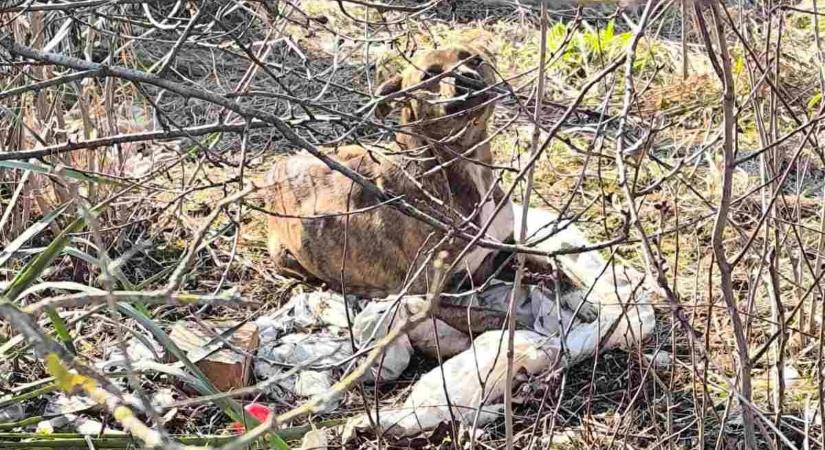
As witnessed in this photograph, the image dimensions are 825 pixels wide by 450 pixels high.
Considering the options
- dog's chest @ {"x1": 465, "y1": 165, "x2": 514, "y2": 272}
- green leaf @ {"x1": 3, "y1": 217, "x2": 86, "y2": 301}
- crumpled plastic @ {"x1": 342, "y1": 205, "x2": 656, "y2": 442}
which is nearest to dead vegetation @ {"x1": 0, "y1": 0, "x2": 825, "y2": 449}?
green leaf @ {"x1": 3, "y1": 217, "x2": 86, "y2": 301}

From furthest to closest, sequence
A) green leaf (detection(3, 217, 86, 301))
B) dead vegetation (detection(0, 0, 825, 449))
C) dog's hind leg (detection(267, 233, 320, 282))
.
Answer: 1. dog's hind leg (detection(267, 233, 320, 282))
2. green leaf (detection(3, 217, 86, 301))
3. dead vegetation (detection(0, 0, 825, 449))


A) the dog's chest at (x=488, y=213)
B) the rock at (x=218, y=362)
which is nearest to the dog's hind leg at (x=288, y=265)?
the dog's chest at (x=488, y=213)

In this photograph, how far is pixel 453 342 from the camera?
4.59 meters

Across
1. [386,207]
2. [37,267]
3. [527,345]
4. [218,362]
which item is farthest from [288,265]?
[37,267]

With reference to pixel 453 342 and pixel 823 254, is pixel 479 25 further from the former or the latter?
pixel 823 254

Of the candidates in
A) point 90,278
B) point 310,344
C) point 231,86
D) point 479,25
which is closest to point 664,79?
point 479,25

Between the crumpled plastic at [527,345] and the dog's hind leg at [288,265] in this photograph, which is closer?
the crumpled plastic at [527,345]

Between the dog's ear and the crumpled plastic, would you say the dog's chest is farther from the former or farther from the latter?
the dog's ear

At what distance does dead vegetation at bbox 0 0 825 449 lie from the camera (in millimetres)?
2543

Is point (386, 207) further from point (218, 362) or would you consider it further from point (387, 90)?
point (218, 362)

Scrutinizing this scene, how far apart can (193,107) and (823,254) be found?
15.0 feet

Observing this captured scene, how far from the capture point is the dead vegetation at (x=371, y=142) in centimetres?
254

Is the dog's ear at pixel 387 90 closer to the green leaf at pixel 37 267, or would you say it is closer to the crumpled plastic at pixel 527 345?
the crumpled plastic at pixel 527 345

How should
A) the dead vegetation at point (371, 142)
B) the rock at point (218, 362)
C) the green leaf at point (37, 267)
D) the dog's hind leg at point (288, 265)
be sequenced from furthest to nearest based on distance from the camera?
the dog's hind leg at point (288, 265) → the rock at point (218, 362) → the green leaf at point (37, 267) → the dead vegetation at point (371, 142)
